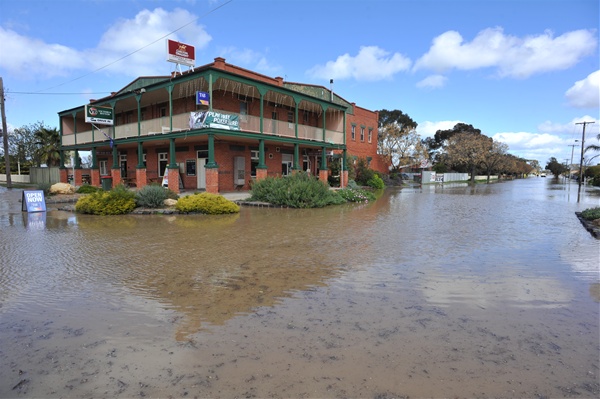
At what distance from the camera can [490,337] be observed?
397cm

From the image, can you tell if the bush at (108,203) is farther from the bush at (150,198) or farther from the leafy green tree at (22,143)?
the leafy green tree at (22,143)

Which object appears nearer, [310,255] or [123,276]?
[123,276]

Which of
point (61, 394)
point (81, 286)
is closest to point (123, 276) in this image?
point (81, 286)

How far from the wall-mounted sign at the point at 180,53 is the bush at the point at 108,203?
35.5 ft

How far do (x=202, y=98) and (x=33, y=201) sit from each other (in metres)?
8.98

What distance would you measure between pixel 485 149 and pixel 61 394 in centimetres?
6587

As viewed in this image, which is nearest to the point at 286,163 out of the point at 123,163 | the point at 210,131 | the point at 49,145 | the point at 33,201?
the point at 210,131

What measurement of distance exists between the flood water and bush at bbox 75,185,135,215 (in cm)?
539

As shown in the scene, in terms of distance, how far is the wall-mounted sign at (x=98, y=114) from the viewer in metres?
23.9

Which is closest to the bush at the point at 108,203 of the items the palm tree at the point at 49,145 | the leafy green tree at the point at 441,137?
the palm tree at the point at 49,145

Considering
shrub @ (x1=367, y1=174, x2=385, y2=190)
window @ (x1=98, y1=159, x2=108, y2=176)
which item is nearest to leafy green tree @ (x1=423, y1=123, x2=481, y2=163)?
shrub @ (x1=367, y1=174, x2=385, y2=190)

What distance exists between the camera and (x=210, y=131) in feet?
63.2

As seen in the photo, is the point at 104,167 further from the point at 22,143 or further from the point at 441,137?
the point at 441,137

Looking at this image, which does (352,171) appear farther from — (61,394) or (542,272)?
(61,394)
